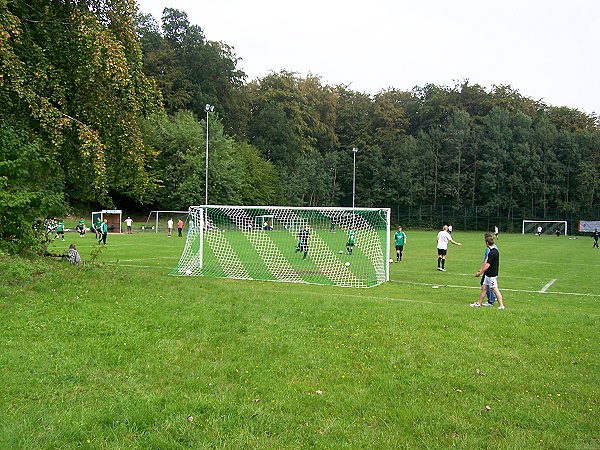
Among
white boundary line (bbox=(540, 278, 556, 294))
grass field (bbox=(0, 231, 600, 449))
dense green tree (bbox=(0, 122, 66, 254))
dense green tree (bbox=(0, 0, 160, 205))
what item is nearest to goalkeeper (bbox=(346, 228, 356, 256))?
white boundary line (bbox=(540, 278, 556, 294))

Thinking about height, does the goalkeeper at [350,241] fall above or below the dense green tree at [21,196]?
below

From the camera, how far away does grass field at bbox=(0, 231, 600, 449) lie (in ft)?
15.8

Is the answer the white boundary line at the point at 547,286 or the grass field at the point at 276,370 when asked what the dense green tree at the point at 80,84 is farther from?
the white boundary line at the point at 547,286

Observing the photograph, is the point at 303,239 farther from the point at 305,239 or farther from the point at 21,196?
the point at 21,196

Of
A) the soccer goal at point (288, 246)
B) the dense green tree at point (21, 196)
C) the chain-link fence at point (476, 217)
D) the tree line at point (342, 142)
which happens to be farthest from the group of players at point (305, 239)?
the chain-link fence at point (476, 217)

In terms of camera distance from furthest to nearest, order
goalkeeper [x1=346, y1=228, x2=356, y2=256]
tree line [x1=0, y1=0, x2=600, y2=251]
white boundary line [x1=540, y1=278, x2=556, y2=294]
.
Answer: tree line [x1=0, y1=0, x2=600, y2=251] < goalkeeper [x1=346, y1=228, x2=356, y2=256] < white boundary line [x1=540, y1=278, x2=556, y2=294]

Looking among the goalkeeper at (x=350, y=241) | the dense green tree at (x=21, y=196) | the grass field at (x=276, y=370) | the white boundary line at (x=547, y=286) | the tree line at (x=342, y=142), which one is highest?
the tree line at (x=342, y=142)

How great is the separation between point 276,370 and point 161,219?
48.8 metres

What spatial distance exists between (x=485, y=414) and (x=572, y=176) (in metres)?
70.0

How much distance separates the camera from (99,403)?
5.35 metres

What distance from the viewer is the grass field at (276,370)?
483 cm

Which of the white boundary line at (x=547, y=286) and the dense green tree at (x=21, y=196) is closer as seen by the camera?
the dense green tree at (x=21, y=196)

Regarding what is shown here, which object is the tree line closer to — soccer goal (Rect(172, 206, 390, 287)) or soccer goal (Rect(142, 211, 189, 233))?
soccer goal (Rect(142, 211, 189, 233))

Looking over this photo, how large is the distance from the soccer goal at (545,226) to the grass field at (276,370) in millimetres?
59024
